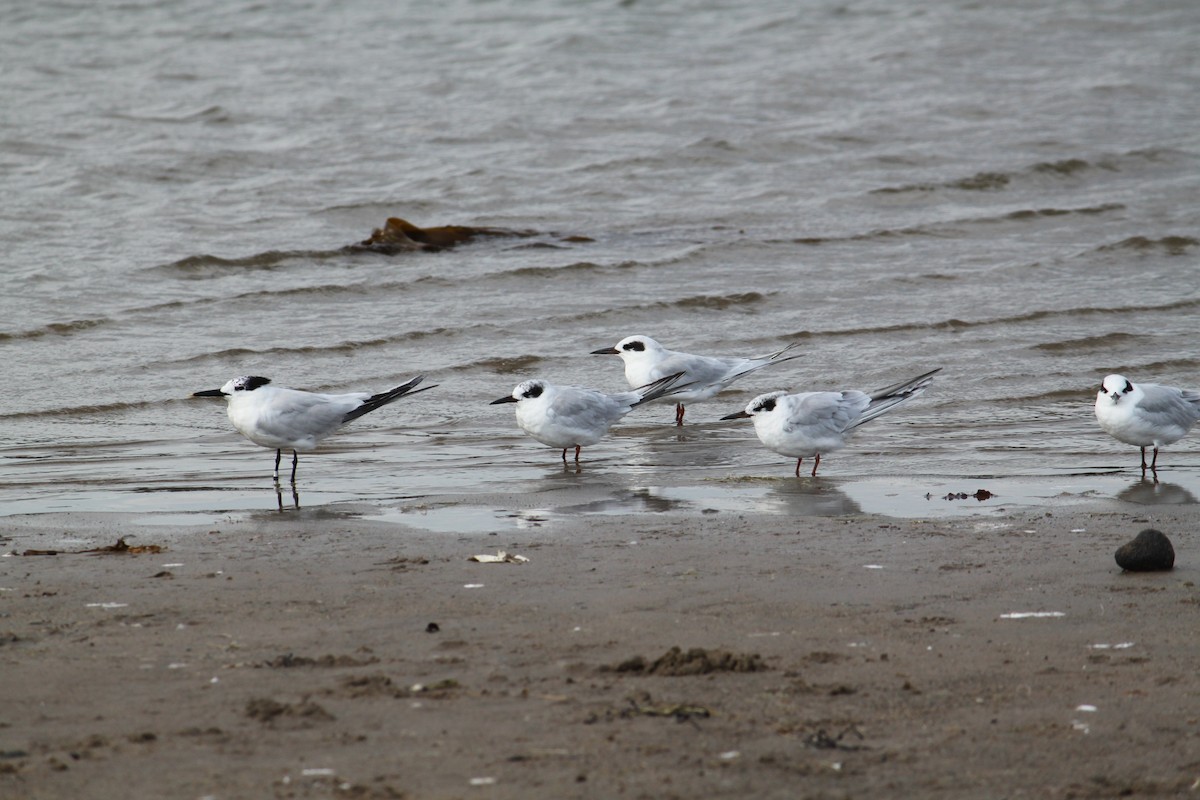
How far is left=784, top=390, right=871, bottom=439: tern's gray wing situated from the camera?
24.4 ft

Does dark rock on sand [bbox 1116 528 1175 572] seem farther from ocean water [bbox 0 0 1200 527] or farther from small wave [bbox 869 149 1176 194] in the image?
small wave [bbox 869 149 1176 194]

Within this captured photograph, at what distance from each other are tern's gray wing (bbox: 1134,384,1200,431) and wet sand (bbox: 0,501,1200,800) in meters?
1.71

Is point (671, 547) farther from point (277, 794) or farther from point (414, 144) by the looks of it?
point (414, 144)

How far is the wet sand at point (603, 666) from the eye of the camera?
3.22 m

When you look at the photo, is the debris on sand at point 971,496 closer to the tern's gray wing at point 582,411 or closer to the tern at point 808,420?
the tern at point 808,420

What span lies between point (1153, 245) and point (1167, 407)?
809cm

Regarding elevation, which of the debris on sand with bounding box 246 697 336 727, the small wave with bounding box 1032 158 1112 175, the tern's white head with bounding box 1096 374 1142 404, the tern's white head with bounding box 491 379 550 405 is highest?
the small wave with bounding box 1032 158 1112 175

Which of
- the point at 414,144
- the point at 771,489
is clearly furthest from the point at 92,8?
the point at 771,489

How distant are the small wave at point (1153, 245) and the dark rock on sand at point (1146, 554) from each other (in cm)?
1037

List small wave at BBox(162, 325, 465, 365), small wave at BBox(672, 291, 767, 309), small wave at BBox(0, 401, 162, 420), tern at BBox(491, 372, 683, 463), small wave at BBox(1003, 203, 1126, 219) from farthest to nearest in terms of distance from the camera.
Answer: small wave at BBox(1003, 203, 1126, 219)
small wave at BBox(672, 291, 767, 309)
small wave at BBox(162, 325, 465, 365)
small wave at BBox(0, 401, 162, 420)
tern at BBox(491, 372, 683, 463)

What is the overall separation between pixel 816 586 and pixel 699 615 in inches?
21.4

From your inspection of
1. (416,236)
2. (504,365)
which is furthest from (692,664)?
(416,236)

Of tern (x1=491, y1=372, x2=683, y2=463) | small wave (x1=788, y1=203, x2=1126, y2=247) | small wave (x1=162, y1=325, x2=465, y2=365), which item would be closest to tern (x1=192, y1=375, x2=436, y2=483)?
tern (x1=491, y1=372, x2=683, y2=463)

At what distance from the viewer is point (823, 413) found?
24.8ft
